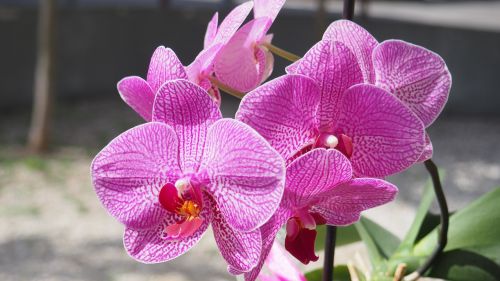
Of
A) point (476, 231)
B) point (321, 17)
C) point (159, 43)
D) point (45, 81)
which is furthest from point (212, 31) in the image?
point (159, 43)

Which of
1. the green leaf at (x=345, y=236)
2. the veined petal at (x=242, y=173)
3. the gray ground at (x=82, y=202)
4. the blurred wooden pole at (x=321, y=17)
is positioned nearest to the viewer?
the veined petal at (x=242, y=173)

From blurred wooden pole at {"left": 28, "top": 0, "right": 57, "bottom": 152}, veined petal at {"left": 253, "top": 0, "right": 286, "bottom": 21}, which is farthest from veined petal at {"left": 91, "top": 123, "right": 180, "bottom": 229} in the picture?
blurred wooden pole at {"left": 28, "top": 0, "right": 57, "bottom": 152}

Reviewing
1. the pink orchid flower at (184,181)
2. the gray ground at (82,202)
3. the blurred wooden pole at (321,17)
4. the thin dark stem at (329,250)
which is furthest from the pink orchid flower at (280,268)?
the blurred wooden pole at (321,17)

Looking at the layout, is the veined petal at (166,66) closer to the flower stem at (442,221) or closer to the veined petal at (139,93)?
the veined petal at (139,93)

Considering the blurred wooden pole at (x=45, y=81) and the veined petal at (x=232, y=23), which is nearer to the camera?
the veined petal at (x=232, y=23)

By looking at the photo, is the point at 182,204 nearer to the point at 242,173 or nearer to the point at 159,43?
the point at 242,173

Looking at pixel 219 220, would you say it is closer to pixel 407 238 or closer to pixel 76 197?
pixel 407 238
